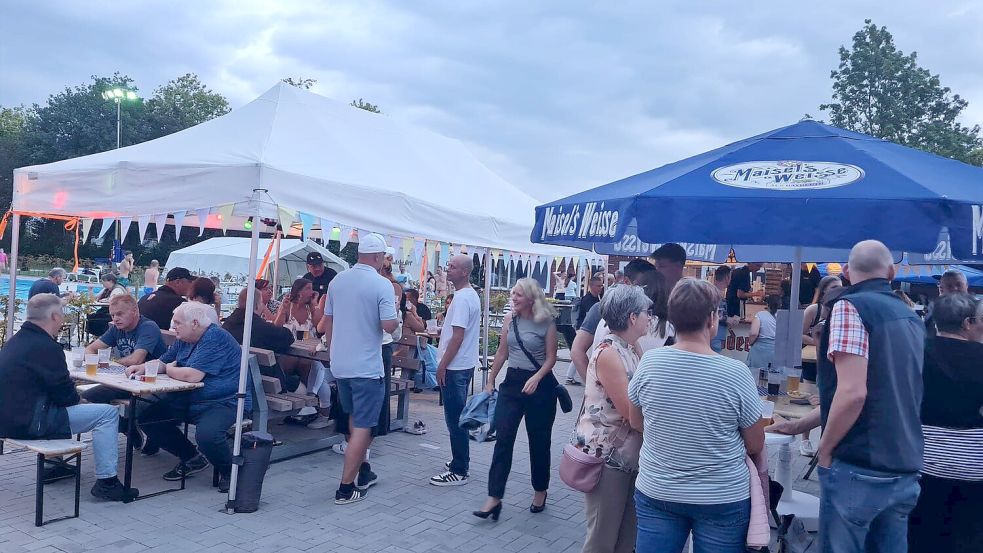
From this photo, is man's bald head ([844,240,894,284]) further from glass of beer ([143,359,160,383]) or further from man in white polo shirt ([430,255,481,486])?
glass of beer ([143,359,160,383])

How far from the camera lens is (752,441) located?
2.48 m

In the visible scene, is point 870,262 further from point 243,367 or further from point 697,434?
point 243,367

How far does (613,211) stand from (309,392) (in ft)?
13.8

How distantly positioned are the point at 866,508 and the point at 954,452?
0.78m

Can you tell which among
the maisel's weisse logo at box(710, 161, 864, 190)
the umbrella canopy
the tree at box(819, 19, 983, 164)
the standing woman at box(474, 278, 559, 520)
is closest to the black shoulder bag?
the standing woman at box(474, 278, 559, 520)

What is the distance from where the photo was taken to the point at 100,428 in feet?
15.2

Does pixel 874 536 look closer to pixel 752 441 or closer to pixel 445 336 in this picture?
pixel 752 441

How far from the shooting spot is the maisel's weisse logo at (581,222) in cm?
385

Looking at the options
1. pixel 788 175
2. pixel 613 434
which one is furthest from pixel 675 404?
pixel 788 175

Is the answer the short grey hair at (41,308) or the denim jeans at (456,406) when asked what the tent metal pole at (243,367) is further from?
the denim jeans at (456,406)

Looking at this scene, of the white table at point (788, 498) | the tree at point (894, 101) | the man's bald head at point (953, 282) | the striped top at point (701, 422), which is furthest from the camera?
the tree at point (894, 101)

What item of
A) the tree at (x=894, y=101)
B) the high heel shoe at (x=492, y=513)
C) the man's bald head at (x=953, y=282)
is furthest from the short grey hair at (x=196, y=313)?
the tree at (x=894, y=101)

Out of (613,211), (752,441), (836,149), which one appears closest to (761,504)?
(752,441)

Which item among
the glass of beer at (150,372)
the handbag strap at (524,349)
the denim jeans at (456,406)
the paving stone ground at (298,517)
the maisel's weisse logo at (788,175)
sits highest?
the maisel's weisse logo at (788,175)
